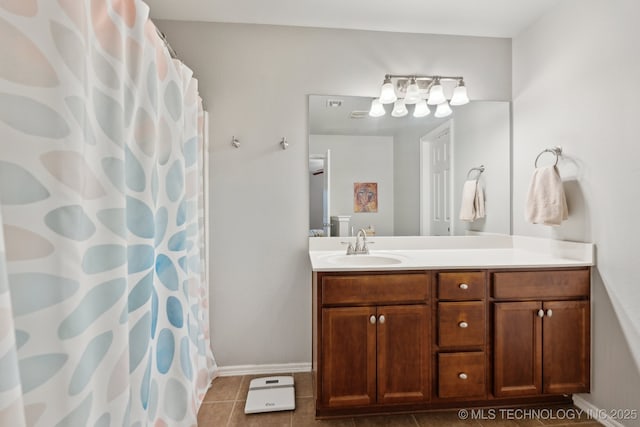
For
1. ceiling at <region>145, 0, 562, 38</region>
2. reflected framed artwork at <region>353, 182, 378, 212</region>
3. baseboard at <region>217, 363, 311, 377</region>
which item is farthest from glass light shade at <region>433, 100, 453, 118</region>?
baseboard at <region>217, 363, 311, 377</region>

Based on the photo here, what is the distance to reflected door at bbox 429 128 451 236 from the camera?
2.25 m

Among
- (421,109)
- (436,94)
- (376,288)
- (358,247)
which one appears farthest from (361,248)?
(436,94)

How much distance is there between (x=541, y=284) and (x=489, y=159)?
1.00m

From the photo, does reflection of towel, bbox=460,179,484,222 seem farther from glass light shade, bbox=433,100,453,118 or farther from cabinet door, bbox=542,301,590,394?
cabinet door, bbox=542,301,590,394

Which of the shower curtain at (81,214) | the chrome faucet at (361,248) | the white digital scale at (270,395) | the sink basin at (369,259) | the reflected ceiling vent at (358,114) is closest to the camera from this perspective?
the shower curtain at (81,214)

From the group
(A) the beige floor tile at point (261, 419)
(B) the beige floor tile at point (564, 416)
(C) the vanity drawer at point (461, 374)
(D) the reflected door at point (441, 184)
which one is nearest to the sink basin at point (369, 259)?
(D) the reflected door at point (441, 184)

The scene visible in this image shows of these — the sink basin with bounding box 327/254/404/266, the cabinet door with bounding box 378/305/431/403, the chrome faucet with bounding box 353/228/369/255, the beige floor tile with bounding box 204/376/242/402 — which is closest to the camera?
the cabinet door with bounding box 378/305/431/403

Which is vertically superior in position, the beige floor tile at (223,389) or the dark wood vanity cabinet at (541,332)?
the dark wood vanity cabinet at (541,332)

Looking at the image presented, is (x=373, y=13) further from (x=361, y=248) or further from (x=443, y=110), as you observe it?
(x=361, y=248)

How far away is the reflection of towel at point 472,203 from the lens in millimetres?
2248

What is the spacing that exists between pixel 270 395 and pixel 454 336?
1135 mm

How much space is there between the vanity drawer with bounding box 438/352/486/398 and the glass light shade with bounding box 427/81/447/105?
1645 millimetres

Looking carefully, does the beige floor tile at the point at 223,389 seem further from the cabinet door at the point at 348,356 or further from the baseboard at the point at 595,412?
the baseboard at the point at 595,412

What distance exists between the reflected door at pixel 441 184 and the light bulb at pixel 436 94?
8.8 inches
